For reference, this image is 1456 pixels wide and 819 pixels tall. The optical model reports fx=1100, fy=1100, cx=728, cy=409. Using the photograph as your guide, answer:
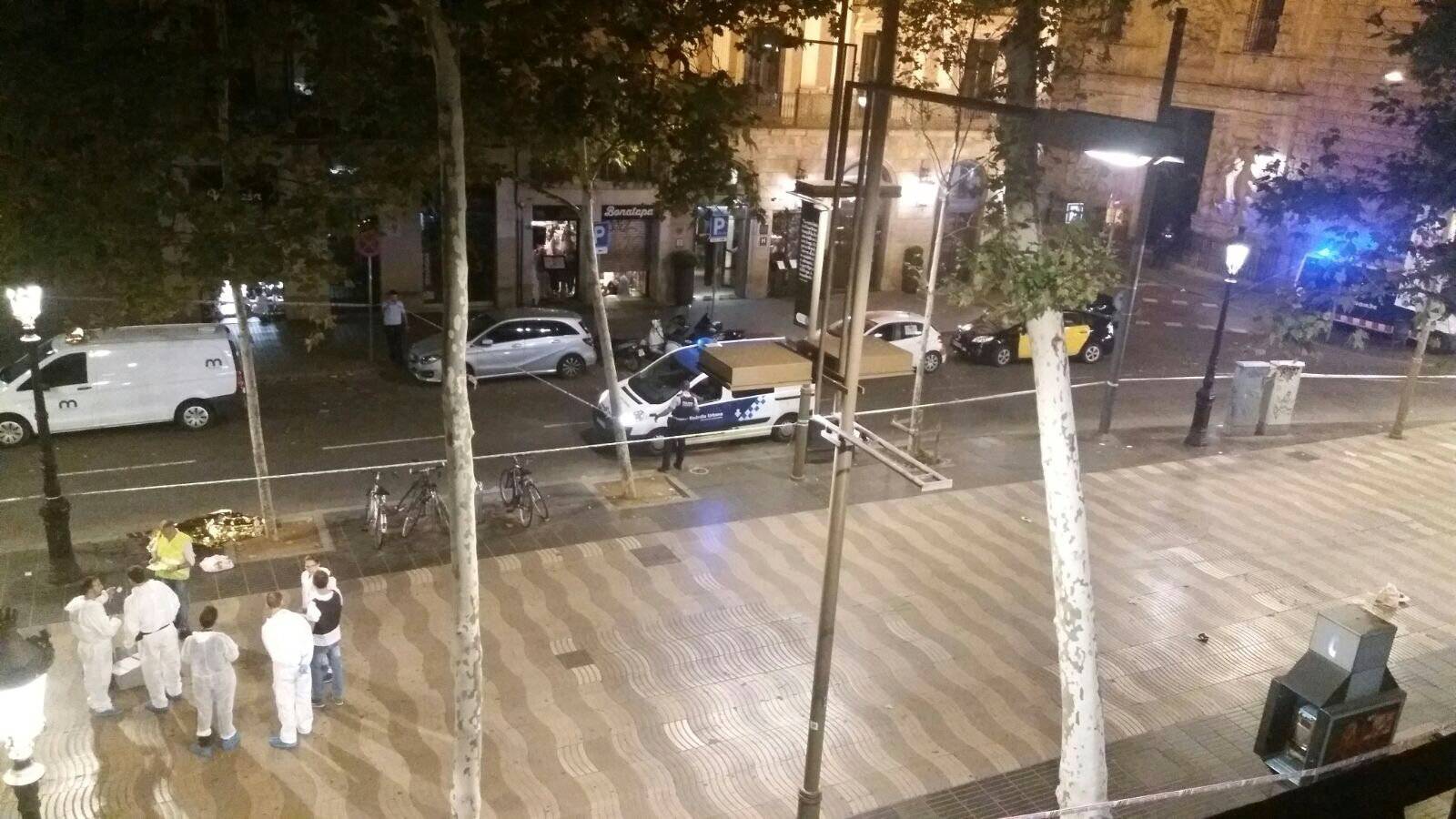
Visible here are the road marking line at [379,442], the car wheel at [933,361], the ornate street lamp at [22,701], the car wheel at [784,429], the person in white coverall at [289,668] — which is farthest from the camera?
the car wheel at [933,361]

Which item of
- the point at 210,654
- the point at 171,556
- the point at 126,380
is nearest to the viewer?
the point at 210,654

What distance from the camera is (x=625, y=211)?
88.1 feet

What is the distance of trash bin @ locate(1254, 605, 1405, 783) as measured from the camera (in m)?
7.64

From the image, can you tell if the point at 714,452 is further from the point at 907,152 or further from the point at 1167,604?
the point at 907,152

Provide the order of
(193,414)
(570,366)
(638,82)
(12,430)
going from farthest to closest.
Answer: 1. (570,366)
2. (193,414)
3. (12,430)
4. (638,82)

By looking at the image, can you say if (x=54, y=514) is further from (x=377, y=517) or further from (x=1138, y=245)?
(x=1138, y=245)

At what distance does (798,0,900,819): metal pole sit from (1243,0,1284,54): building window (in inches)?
1206

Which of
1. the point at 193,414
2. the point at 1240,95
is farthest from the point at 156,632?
the point at 1240,95

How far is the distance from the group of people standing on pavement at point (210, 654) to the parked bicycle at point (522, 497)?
4.29 metres

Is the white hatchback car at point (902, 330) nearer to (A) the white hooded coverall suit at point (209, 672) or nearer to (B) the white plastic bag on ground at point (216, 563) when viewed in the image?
(B) the white plastic bag on ground at point (216, 563)

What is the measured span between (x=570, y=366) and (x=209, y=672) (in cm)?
1246

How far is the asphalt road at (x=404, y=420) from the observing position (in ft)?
48.4

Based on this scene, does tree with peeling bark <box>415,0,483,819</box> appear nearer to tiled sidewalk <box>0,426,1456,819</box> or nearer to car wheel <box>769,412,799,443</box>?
tiled sidewalk <box>0,426,1456,819</box>

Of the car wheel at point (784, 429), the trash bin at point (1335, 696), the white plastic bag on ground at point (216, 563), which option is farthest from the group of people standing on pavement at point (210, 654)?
the car wheel at point (784, 429)
